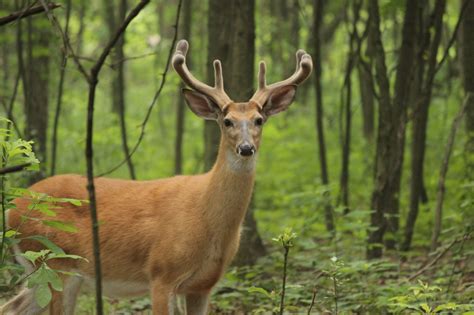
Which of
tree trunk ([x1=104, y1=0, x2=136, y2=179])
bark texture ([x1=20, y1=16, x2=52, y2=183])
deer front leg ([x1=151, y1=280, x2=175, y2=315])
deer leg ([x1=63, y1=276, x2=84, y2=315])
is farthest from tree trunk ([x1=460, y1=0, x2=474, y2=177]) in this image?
bark texture ([x1=20, y1=16, x2=52, y2=183])

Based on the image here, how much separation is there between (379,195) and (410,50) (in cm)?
152

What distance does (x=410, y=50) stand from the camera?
9.11 m

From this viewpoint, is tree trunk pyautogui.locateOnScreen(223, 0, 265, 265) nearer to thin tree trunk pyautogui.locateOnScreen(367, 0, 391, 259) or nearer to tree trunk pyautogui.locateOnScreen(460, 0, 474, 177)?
thin tree trunk pyautogui.locateOnScreen(367, 0, 391, 259)

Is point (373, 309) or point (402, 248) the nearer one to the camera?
point (373, 309)

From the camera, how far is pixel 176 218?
669cm

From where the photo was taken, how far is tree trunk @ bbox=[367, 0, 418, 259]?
8.81 meters

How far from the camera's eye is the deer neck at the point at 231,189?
650cm

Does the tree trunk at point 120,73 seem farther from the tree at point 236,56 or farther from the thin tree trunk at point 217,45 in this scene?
the tree at point 236,56

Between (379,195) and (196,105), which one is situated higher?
(196,105)

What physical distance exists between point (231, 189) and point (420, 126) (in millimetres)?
4346

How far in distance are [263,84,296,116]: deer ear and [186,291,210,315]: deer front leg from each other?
149 centimetres

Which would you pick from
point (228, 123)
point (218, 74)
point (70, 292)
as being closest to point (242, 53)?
point (218, 74)

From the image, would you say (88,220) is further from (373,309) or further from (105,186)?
(373,309)

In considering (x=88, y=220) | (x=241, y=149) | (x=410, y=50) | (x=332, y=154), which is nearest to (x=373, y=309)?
(x=241, y=149)
